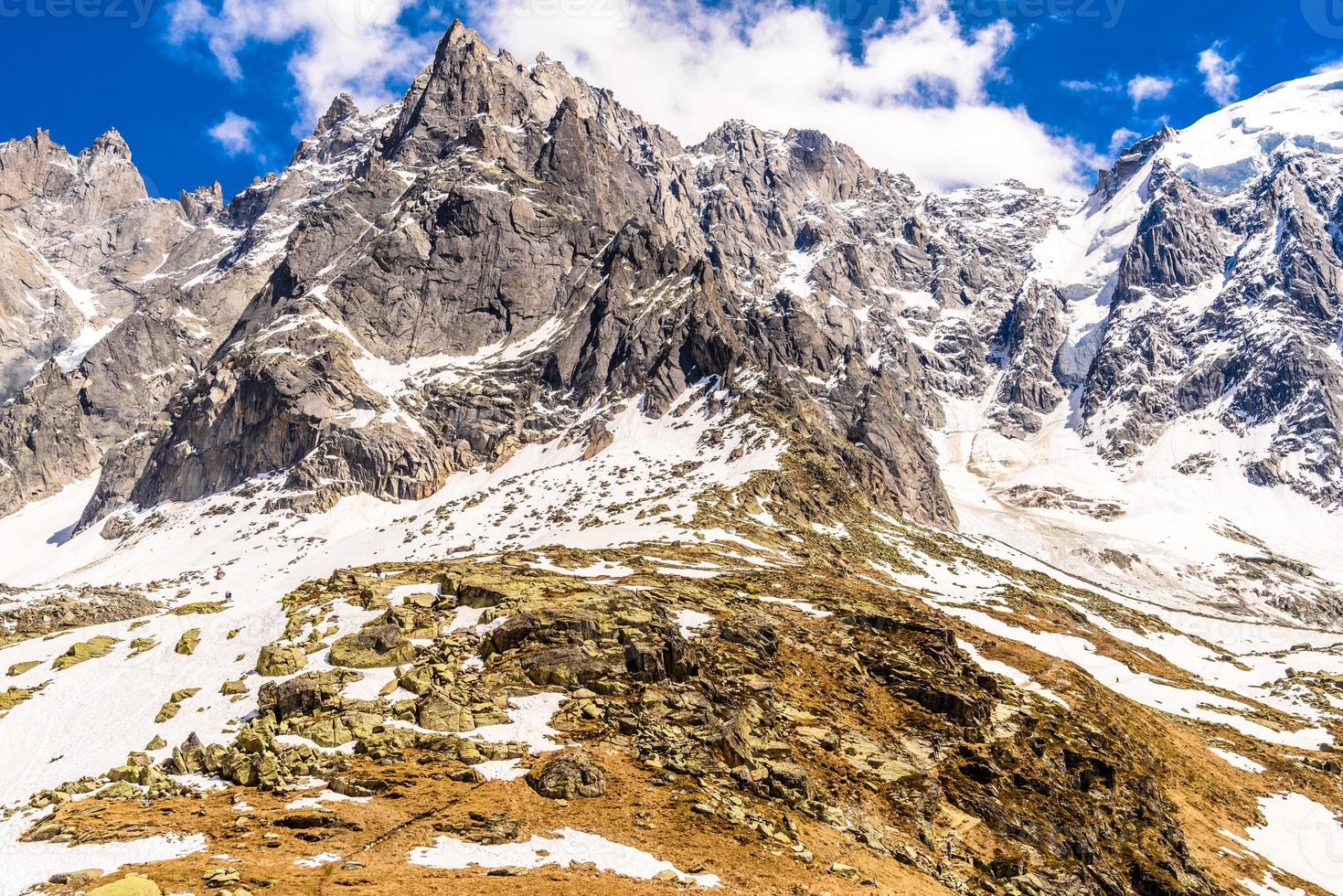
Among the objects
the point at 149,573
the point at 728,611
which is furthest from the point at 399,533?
the point at 728,611

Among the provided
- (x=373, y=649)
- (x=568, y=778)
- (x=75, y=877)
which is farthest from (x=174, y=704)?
(x=568, y=778)

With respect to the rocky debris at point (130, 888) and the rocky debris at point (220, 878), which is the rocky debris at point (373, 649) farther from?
the rocky debris at point (130, 888)

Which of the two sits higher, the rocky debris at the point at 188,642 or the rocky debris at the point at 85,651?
the rocky debris at the point at 188,642

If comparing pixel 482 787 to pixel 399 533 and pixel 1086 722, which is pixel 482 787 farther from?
pixel 399 533

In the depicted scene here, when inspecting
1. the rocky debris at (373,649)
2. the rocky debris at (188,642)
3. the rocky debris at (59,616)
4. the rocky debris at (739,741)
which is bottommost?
the rocky debris at (59,616)

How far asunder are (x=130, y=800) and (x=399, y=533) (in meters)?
109

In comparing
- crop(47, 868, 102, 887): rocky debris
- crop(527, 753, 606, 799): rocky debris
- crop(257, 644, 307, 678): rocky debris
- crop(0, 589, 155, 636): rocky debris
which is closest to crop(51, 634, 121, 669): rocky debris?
crop(257, 644, 307, 678): rocky debris

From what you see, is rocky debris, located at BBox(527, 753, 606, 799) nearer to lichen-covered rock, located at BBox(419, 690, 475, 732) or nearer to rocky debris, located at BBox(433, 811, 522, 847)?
rocky debris, located at BBox(433, 811, 522, 847)

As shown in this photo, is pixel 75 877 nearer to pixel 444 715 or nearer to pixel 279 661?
pixel 444 715

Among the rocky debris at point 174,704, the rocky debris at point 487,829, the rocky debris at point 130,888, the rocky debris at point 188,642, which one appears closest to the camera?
the rocky debris at point 130,888

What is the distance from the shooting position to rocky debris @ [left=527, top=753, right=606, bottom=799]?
1750 centimetres

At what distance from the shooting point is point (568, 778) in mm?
17656

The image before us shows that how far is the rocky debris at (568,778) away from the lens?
1750cm

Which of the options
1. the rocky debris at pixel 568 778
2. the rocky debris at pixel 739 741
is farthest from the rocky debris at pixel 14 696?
the rocky debris at pixel 568 778
